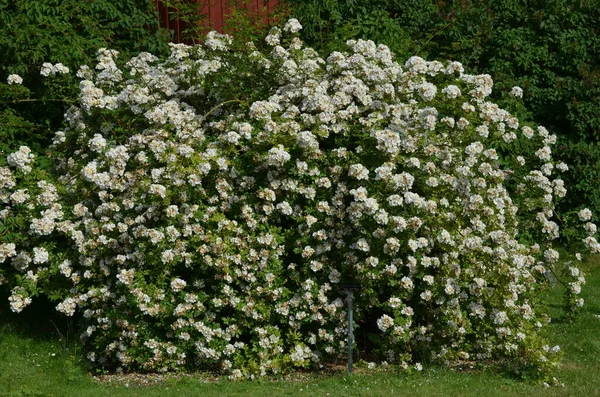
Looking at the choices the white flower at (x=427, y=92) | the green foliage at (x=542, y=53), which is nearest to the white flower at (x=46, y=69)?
the white flower at (x=427, y=92)

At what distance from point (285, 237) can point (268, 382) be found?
925 mm

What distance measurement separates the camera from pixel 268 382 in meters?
5.90

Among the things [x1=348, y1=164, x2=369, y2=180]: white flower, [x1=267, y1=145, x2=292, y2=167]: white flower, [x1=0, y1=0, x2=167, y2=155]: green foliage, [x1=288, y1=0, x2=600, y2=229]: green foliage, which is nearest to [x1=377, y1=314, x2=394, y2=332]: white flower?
[x1=348, y1=164, x2=369, y2=180]: white flower

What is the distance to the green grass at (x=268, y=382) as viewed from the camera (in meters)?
5.66

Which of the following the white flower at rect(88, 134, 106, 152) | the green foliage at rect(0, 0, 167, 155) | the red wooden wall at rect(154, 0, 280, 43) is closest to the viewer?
the white flower at rect(88, 134, 106, 152)

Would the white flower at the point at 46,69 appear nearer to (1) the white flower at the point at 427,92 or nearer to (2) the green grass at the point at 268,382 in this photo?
(2) the green grass at the point at 268,382

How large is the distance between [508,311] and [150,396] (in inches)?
89.8

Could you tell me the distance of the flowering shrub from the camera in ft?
19.6

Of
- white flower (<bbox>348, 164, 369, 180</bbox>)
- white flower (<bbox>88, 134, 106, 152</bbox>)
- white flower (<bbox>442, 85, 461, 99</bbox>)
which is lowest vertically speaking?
white flower (<bbox>348, 164, 369, 180</bbox>)

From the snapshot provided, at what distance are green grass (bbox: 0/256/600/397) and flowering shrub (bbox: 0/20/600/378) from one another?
0.53ft

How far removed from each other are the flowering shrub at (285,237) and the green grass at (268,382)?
161 mm

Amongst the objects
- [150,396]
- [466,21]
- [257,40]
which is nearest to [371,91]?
[257,40]

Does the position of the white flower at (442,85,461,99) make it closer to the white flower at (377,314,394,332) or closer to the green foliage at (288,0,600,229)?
the white flower at (377,314,394,332)

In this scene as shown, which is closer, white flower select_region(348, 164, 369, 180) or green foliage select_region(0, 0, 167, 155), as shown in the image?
white flower select_region(348, 164, 369, 180)
